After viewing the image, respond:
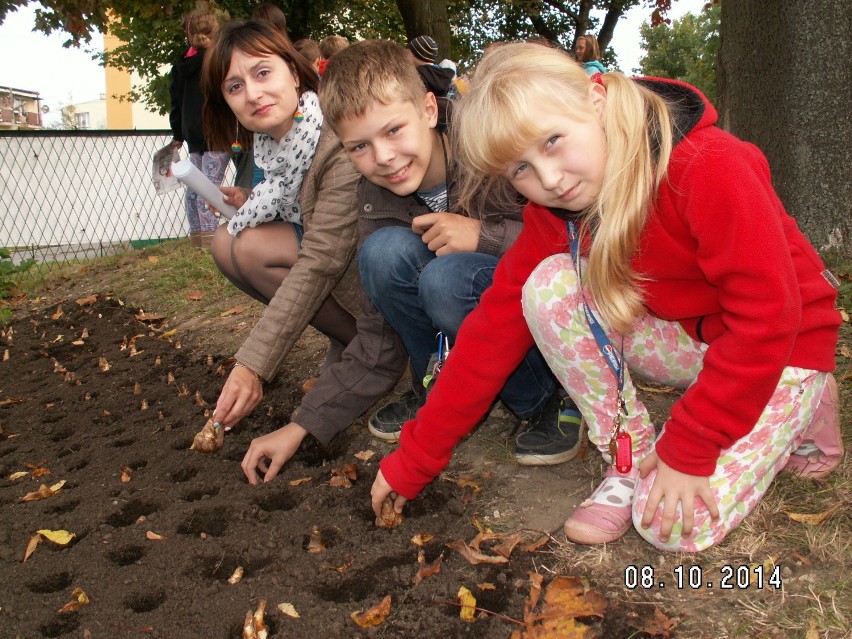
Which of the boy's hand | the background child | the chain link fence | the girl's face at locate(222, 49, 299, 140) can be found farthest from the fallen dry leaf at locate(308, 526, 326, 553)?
the chain link fence

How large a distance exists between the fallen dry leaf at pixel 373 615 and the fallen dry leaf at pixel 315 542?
291mm

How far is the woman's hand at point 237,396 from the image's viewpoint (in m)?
2.19

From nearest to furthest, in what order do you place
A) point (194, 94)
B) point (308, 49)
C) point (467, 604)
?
point (467, 604), point (308, 49), point (194, 94)

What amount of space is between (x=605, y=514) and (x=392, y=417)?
Result: 90 cm

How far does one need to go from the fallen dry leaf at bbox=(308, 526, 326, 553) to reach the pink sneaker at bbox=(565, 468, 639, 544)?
0.61 metres

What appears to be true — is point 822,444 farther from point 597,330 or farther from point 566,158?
point 566,158

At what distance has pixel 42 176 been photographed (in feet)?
32.4

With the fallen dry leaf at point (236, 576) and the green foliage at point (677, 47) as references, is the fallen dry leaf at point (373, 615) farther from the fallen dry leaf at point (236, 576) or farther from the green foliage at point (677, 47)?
the green foliage at point (677, 47)

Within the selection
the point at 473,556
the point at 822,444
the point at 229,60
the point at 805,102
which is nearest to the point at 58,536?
the point at 473,556

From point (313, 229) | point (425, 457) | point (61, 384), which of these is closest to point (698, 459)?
point (425, 457)

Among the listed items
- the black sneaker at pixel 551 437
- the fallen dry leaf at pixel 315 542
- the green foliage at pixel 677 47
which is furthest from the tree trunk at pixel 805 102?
the green foliage at pixel 677 47

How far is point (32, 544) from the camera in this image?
6.42 ft

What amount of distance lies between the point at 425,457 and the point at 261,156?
1.34m

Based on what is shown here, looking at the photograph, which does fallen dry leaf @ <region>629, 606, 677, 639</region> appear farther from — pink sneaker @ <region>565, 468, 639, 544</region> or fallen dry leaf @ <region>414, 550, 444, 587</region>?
fallen dry leaf @ <region>414, 550, 444, 587</region>
